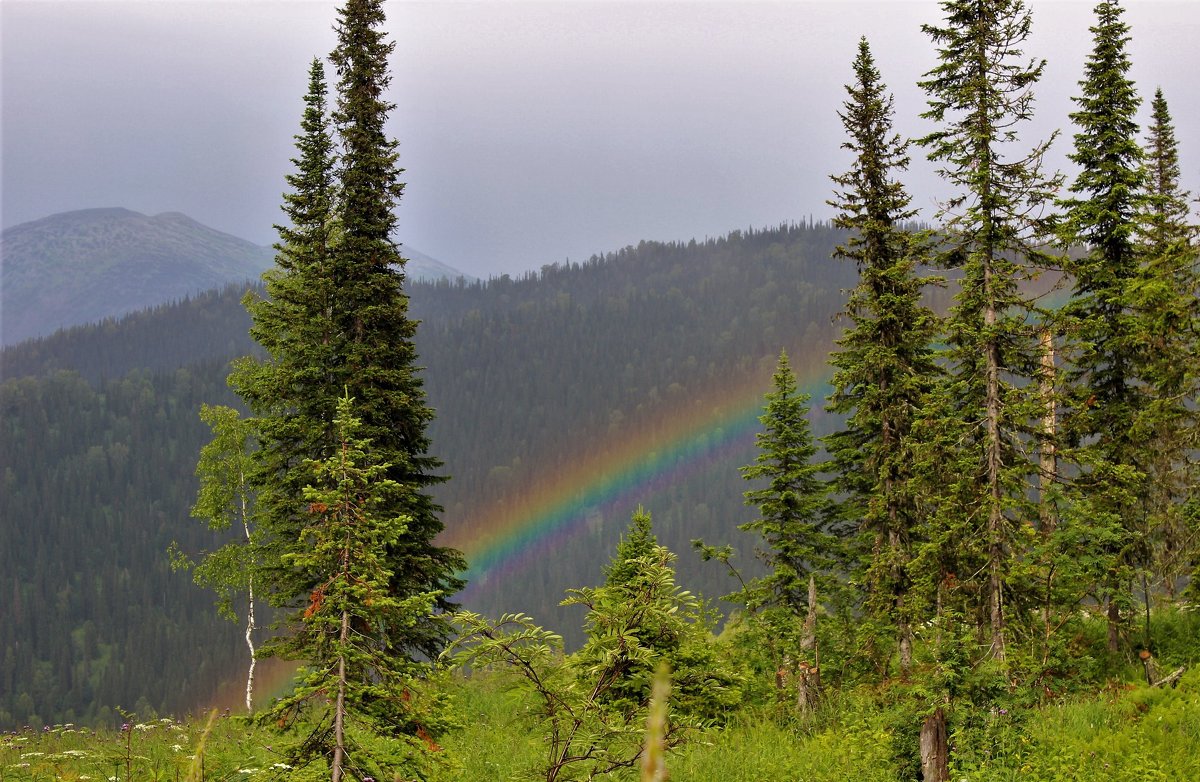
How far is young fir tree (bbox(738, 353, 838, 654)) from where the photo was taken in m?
23.3

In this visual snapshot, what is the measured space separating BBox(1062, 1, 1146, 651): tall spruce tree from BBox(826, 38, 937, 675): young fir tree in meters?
3.91

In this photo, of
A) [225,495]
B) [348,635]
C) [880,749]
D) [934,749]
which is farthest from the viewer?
[225,495]

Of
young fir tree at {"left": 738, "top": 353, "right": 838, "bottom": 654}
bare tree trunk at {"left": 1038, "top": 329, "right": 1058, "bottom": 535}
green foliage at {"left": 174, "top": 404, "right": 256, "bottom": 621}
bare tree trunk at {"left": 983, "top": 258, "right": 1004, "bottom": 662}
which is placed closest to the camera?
bare tree trunk at {"left": 983, "top": 258, "right": 1004, "bottom": 662}

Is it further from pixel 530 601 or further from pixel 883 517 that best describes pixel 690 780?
pixel 530 601

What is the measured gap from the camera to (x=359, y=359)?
1973 centimetres

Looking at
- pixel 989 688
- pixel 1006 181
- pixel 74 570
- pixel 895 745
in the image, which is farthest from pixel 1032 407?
pixel 74 570

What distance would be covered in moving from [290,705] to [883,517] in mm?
16388

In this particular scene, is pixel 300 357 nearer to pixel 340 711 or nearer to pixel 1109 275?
pixel 340 711

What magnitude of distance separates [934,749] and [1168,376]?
12.0m

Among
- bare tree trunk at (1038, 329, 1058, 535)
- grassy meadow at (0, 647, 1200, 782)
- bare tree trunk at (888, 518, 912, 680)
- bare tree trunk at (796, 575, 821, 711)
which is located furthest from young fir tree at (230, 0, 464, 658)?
bare tree trunk at (1038, 329, 1058, 535)

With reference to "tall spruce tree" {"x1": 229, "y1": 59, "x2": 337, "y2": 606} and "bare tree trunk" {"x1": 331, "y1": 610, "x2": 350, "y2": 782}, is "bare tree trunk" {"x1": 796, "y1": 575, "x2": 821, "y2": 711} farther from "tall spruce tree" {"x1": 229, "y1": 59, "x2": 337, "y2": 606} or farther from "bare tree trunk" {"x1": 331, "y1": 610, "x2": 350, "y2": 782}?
"bare tree trunk" {"x1": 331, "y1": 610, "x2": 350, "y2": 782}

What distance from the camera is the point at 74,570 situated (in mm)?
198875

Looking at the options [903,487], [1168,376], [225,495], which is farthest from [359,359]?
[1168,376]

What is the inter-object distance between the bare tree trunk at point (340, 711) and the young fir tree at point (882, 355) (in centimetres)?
1499
